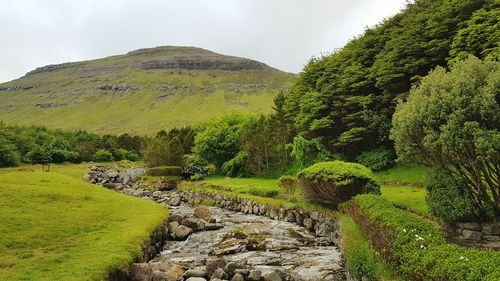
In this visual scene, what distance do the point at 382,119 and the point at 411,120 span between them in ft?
81.0

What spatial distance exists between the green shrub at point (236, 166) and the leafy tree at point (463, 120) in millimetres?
41825

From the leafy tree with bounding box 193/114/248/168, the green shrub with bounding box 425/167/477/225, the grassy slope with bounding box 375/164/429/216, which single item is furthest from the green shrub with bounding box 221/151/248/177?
the green shrub with bounding box 425/167/477/225

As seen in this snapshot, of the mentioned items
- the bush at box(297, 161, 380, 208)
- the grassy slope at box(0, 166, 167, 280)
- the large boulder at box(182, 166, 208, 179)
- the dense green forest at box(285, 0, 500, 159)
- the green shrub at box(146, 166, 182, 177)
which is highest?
the dense green forest at box(285, 0, 500, 159)

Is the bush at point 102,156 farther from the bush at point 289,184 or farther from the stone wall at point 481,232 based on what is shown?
the stone wall at point 481,232

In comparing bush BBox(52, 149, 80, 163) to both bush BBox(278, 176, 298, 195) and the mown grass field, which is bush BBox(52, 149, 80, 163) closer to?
the mown grass field

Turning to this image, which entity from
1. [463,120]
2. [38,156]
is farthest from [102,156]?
[463,120]

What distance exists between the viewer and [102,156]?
106562mm

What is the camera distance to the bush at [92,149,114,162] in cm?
10562

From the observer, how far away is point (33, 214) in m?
19.3

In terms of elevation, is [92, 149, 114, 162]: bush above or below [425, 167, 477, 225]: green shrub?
below

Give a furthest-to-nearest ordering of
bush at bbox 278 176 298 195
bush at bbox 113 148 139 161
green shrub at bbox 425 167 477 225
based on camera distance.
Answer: bush at bbox 113 148 139 161, bush at bbox 278 176 298 195, green shrub at bbox 425 167 477 225

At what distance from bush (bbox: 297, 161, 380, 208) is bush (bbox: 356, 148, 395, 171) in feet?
52.2

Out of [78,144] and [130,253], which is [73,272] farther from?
[78,144]

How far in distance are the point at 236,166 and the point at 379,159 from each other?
26.2 m
